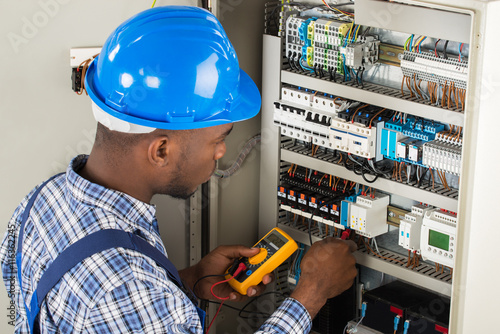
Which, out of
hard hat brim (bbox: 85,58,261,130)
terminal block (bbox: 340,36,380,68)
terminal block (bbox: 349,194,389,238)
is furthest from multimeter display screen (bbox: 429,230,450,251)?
hard hat brim (bbox: 85,58,261,130)

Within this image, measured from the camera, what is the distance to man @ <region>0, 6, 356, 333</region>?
1.40m

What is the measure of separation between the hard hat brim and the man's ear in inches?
1.5

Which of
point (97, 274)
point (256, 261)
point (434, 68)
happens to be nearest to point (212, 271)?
point (256, 261)

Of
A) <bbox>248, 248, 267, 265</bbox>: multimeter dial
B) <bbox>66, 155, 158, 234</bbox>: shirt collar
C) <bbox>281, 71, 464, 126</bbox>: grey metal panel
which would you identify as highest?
<bbox>281, 71, 464, 126</bbox>: grey metal panel

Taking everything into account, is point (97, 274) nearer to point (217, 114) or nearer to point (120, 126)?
point (120, 126)

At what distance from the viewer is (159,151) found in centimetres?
152

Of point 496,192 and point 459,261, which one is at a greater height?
point 496,192

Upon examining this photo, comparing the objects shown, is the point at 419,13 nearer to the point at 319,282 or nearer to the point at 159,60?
the point at 159,60

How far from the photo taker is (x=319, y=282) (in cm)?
183

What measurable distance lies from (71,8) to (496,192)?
47.6 inches

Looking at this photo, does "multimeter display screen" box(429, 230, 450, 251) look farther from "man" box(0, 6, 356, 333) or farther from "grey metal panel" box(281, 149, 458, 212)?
"man" box(0, 6, 356, 333)

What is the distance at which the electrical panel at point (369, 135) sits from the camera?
5.82ft

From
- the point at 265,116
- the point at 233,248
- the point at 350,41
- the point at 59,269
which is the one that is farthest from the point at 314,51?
the point at 59,269

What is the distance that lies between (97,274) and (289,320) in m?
0.53
